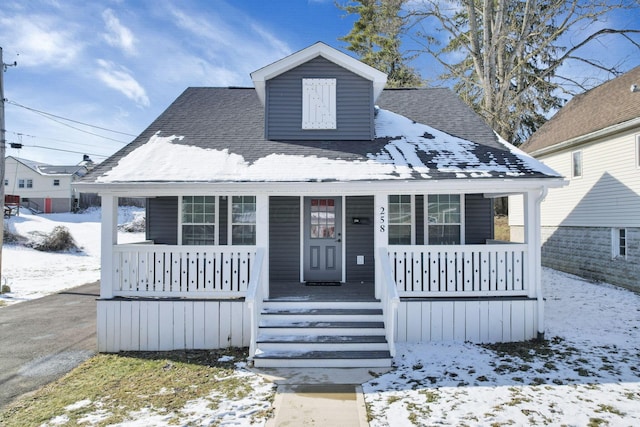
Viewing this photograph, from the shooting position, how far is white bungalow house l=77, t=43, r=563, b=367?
6.54 m

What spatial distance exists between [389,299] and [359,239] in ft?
9.81

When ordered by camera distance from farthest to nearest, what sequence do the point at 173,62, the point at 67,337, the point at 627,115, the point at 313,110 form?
the point at 173,62, the point at 627,115, the point at 313,110, the point at 67,337

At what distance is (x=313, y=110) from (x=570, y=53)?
16895 mm

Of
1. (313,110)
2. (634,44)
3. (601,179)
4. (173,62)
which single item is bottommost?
(601,179)

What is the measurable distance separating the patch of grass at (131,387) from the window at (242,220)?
2.95m

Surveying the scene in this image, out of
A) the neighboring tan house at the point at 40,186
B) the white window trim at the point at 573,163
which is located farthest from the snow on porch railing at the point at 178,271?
the neighboring tan house at the point at 40,186

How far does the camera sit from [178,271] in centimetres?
679

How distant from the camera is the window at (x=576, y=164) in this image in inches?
515

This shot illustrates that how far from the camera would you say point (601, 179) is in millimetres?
11938

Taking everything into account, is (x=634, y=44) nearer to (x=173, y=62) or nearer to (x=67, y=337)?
(x=173, y=62)

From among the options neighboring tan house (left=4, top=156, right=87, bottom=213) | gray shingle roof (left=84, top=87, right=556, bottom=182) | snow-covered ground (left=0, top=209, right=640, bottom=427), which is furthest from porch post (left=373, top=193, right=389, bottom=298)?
neighboring tan house (left=4, top=156, right=87, bottom=213)

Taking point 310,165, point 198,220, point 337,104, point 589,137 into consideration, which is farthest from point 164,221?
point 589,137

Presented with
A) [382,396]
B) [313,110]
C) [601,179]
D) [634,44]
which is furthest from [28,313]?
[634,44]

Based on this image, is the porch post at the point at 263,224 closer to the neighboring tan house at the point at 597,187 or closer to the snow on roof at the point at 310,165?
the snow on roof at the point at 310,165
